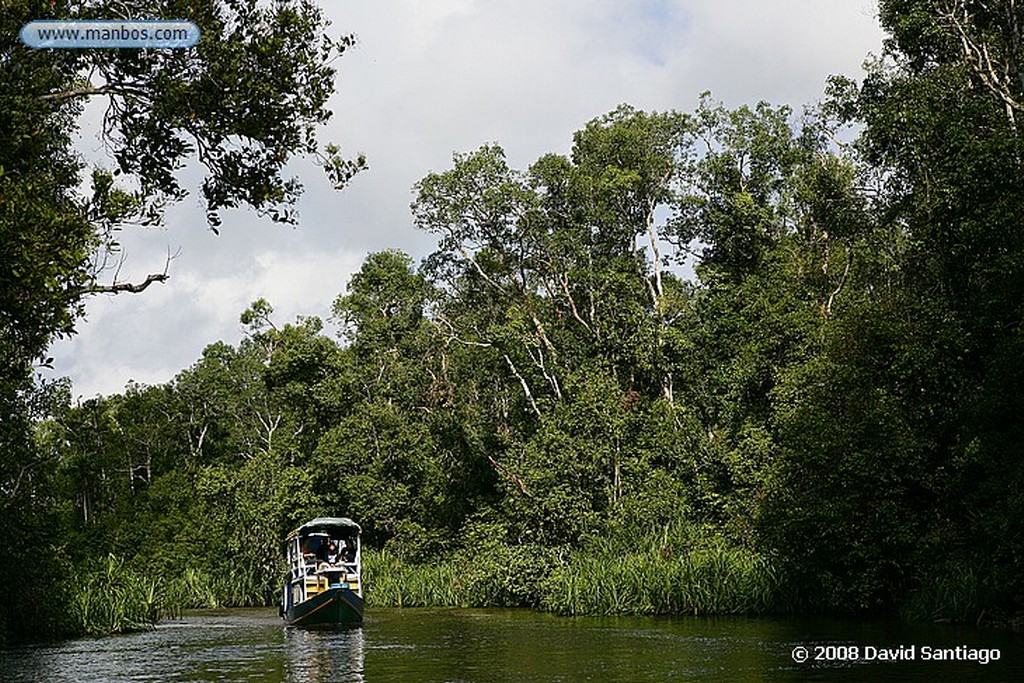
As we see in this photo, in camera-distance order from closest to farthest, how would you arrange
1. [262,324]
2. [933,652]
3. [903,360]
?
[933,652] → [903,360] → [262,324]

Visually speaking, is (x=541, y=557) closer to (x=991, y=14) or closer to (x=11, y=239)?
(x=991, y=14)

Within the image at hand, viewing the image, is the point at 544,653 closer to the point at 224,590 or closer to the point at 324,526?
the point at 324,526

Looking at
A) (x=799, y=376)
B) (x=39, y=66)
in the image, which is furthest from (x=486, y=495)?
(x=39, y=66)

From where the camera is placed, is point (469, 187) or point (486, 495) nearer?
point (469, 187)

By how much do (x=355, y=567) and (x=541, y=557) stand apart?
7102 mm

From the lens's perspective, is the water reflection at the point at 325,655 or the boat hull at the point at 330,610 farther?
the boat hull at the point at 330,610

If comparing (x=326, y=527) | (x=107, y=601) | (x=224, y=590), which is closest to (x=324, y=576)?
(x=326, y=527)

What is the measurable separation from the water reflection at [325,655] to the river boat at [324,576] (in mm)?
620

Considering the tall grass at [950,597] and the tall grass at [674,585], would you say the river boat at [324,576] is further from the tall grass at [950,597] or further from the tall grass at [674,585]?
the tall grass at [950,597]

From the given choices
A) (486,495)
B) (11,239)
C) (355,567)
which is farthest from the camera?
(486,495)

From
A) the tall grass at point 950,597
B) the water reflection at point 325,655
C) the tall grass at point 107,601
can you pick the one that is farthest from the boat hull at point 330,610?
the tall grass at point 950,597

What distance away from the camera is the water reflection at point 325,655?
18.1m

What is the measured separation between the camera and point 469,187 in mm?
41594

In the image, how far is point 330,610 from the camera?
3061 cm
